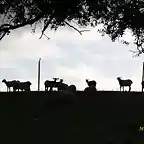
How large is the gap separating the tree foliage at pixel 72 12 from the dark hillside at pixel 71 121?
11.0ft

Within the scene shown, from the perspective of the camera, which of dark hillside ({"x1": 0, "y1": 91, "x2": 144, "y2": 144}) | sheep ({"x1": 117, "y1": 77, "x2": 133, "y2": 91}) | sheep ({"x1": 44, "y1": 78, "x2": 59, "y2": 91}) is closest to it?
dark hillside ({"x1": 0, "y1": 91, "x2": 144, "y2": 144})

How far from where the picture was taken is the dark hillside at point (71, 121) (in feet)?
34.5

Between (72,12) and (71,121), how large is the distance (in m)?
5.39

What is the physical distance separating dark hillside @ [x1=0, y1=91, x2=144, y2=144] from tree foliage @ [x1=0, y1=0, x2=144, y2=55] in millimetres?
3342

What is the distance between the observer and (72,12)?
1692 centimetres

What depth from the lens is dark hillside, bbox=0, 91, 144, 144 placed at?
10.5m

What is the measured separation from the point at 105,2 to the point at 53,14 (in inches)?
82.1

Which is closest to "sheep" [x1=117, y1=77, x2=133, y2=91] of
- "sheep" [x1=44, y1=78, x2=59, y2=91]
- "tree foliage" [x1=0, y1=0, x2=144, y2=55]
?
"sheep" [x1=44, y1=78, x2=59, y2=91]

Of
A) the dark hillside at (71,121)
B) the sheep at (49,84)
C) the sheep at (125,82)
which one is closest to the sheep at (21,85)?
the sheep at (49,84)

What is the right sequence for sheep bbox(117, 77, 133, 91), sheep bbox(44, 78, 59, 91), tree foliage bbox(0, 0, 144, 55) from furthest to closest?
sheep bbox(117, 77, 133, 91), sheep bbox(44, 78, 59, 91), tree foliage bbox(0, 0, 144, 55)

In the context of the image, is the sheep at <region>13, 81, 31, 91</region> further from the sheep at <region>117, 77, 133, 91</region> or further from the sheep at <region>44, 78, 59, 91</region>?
the sheep at <region>117, 77, 133, 91</region>

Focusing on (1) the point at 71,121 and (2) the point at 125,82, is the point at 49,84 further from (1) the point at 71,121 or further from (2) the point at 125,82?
(1) the point at 71,121

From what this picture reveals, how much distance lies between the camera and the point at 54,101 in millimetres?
18094

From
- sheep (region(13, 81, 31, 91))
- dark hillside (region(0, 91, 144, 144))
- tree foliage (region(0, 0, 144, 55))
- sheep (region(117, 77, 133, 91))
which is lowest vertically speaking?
dark hillside (region(0, 91, 144, 144))
